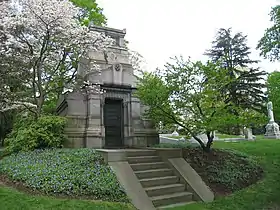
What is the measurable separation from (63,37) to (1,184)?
249 inches

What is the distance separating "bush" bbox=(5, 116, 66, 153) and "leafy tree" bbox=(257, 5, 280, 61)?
30.9ft

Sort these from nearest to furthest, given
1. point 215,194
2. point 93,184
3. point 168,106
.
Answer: point 93,184, point 215,194, point 168,106

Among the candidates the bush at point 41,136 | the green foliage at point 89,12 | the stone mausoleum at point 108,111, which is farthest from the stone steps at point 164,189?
the green foliage at point 89,12

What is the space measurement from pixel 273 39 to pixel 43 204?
11164mm

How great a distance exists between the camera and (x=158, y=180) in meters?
6.68

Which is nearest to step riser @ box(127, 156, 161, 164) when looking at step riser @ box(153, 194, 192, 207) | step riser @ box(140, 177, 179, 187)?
step riser @ box(140, 177, 179, 187)

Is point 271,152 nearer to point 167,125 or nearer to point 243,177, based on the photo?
point 243,177

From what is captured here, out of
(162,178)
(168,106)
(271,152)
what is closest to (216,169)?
(162,178)

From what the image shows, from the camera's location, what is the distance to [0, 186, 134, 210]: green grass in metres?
4.77

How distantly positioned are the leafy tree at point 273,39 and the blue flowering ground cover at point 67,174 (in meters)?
8.98

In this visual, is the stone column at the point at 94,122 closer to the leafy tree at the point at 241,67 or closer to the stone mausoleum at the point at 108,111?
the stone mausoleum at the point at 108,111

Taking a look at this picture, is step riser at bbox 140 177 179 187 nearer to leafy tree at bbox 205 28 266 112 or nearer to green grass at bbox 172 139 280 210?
green grass at bbox 172 139 280 210

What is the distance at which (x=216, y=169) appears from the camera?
7723 millimetres

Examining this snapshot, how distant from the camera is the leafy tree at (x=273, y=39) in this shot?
34.7 feet
